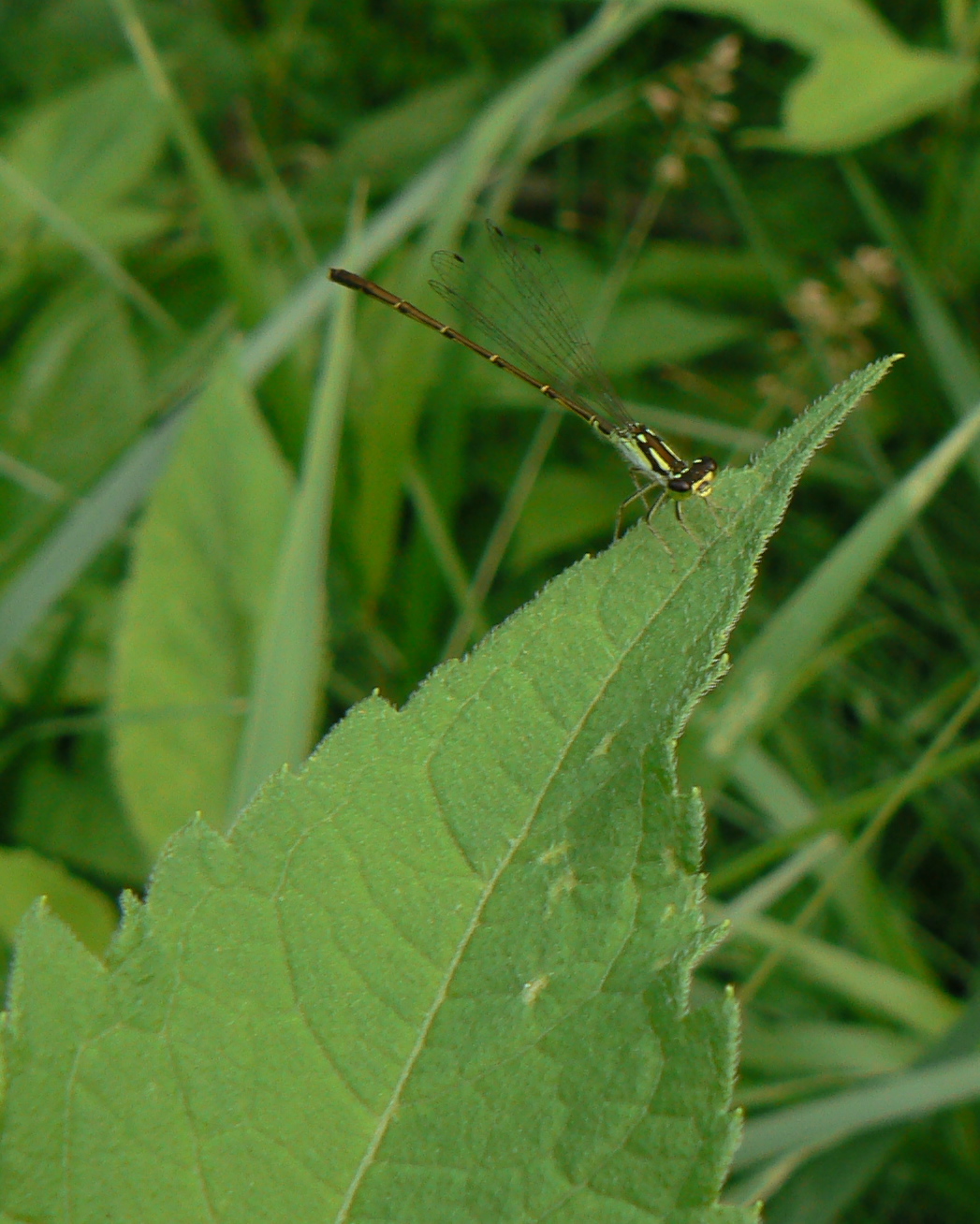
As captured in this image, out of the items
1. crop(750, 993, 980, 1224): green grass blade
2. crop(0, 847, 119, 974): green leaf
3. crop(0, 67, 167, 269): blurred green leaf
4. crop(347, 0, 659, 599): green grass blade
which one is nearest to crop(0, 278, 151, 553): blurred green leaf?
crop(0, 67, 167, 269): blurred green leaf

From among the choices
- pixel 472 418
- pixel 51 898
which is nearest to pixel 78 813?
pixel 51 898

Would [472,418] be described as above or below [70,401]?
below

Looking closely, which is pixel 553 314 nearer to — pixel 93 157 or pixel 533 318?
pixel 533 318

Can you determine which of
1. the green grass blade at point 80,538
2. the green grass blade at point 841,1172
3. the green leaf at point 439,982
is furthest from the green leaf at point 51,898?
the green grass blade at point 841,1172

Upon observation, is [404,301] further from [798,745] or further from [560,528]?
[798,745]

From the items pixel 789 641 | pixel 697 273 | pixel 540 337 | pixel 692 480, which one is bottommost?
pixel 789 641

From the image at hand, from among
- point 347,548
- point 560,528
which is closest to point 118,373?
point 347,548

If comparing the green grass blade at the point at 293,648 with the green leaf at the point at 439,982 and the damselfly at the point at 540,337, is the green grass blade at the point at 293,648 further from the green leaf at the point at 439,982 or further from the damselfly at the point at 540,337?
the green leaf at the point at 439,982
